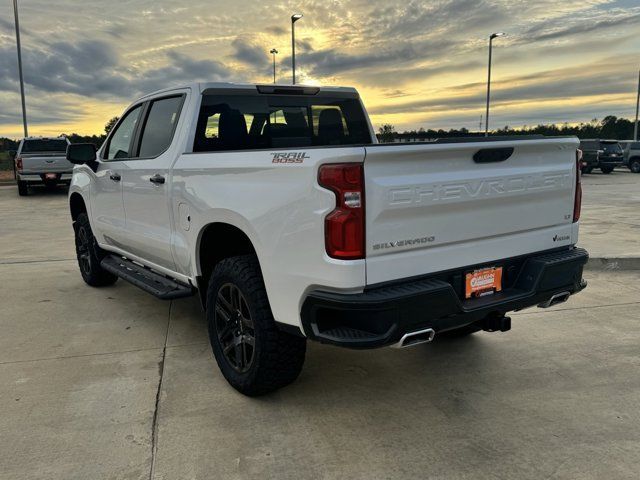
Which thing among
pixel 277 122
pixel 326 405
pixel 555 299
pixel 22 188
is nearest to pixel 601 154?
pixel 22 188

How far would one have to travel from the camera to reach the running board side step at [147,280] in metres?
4.14

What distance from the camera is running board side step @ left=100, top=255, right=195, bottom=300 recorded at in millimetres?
4137

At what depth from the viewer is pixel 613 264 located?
6852 millimetres

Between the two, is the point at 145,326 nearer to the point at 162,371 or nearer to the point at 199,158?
the point at 162,371

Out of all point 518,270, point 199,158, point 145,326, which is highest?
point 199,158

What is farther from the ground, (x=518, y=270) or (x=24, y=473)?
(x=518, y=270)

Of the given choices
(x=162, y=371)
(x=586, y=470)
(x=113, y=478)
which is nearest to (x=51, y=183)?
(x=162, y=371)

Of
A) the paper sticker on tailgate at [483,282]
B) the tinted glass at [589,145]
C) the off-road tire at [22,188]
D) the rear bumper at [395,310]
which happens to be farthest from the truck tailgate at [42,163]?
the tinted glass at [589,145]

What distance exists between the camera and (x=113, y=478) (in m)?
2.69

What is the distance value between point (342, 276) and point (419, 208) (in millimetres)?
541

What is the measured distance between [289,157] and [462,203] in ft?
3.16

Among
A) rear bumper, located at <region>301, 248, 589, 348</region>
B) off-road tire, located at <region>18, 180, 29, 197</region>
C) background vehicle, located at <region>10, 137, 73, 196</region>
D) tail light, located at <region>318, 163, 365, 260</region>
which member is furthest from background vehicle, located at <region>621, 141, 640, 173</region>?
tail light, located at <region>318, 163, 365, 260</region>

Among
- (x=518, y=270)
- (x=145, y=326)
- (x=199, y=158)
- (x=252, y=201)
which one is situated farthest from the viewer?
(x=145, y=326)

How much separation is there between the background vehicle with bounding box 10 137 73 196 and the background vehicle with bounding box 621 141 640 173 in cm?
2682
